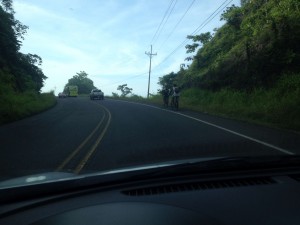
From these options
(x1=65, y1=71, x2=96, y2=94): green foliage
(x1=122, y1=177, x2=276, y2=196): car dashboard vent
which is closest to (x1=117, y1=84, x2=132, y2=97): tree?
(x1=65, y1=71, x2=96, y2=94): green foliage

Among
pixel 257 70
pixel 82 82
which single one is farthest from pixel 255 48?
pixel 82 82

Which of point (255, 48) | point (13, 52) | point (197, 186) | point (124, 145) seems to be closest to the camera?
point (197, 186)

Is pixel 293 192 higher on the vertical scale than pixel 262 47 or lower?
lower

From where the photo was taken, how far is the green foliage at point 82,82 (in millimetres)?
148525

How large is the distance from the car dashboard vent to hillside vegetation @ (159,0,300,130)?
14.4m

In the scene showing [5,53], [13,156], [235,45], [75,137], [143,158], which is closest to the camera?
[143,158]

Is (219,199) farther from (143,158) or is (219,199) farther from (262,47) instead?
(262,47)

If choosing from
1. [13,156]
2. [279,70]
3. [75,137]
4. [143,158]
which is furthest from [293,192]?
[279,70]

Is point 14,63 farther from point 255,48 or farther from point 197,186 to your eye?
point 197,186

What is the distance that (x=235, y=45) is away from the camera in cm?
3941

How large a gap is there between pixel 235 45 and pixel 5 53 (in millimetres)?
19743

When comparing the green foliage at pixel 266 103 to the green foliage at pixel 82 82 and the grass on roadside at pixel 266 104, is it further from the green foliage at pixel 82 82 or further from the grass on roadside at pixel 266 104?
the green foliage at pixel 82 82

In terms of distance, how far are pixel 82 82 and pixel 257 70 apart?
12386 centimetres

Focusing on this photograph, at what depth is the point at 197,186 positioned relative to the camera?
397 cm
